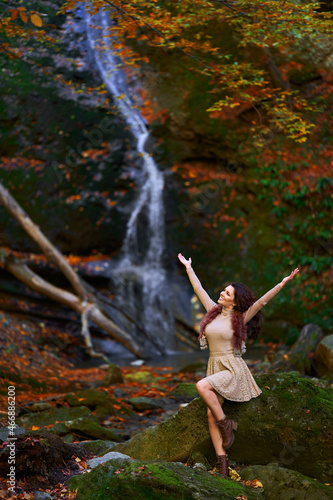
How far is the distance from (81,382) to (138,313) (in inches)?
161

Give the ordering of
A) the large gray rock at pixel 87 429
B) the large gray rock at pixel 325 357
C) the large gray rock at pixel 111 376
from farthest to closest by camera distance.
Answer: the large gray rock at pixel 111 376, the large gray rock at pixel 325 357, the large gray rock at pixel 87 429

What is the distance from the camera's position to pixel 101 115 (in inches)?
512

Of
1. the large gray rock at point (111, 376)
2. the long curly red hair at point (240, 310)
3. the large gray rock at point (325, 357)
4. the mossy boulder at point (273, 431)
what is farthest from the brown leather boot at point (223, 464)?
the large gray rock at point (111, 376)

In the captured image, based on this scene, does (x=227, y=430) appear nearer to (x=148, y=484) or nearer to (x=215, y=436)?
(x=215, y=436)

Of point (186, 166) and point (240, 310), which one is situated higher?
point (240, 310)

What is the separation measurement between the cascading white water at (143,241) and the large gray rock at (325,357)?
5.11 metres

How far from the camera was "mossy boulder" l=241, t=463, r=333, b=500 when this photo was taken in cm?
339

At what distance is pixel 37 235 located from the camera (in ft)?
34.1

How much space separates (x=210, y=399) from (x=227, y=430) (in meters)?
0.28

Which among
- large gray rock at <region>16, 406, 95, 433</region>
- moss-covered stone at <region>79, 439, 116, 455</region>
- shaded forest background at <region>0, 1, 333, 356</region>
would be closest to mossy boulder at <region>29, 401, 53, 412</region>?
large gray rock at <region>16, 406, 95, 433</region>

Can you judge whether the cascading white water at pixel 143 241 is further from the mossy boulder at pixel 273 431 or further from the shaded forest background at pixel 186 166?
the mossy boulder at pixel 273 431

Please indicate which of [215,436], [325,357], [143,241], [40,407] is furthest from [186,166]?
[215,436]

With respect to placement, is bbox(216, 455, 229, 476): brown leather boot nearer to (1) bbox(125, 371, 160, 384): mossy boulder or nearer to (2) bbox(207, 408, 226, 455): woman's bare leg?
(2) bbox(207, 408, 226, 455): woman's bare leg

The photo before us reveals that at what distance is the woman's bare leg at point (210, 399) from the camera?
3.75 meters
